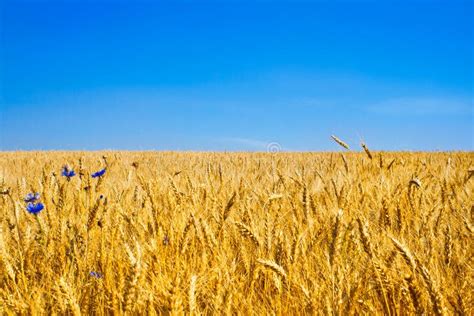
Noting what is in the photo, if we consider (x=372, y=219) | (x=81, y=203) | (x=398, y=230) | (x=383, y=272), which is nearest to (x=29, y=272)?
(x=81, y=203)

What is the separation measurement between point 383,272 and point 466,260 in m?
0.65

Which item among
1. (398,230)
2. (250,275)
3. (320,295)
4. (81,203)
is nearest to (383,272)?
(320,295)

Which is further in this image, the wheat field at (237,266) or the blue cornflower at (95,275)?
the blue cornflower at (95,275)

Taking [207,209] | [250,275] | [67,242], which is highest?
[207,209]

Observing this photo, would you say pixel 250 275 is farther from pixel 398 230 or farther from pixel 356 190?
pixel 356 190

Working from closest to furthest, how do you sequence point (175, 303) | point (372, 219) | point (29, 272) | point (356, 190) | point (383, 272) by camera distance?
point (175, 303) < point (383, 272) < point (29, 272) < point (372, 219) < point (356, 190)

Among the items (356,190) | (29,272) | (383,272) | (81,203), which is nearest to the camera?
(383,272)

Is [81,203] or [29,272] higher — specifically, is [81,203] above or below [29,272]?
above

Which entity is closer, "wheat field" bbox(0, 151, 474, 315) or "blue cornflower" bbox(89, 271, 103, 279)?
"wheat field" bbox(0, 151, 474, 315)

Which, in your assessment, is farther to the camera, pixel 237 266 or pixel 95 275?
pixel 237 266

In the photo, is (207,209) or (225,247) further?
(207,209)

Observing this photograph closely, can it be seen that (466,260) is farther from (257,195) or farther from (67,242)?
(67,242)

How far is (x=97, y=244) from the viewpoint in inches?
70.4

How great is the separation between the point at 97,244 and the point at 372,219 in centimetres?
135
